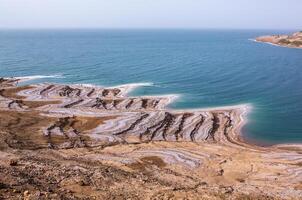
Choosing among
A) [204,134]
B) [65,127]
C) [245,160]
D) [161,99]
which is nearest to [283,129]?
[204,134]

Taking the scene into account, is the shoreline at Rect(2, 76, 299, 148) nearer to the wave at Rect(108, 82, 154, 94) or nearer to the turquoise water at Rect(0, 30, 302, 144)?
the wave at Rect(108, 82, 154, 94)

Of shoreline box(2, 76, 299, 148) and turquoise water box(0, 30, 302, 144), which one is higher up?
turquoise water box(0, 30, 302, 144)

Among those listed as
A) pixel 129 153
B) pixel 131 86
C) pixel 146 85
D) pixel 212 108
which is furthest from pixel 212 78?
pixel 129 153

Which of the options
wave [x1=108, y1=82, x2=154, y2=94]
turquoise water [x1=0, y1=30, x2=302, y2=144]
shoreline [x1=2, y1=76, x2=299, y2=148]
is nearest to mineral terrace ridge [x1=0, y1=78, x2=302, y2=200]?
shoreline [x1=2, y1=76, x2=299, y2=148]

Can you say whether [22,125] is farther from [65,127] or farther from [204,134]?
[204,134]

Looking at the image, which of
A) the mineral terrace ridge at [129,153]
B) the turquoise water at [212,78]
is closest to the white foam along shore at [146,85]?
the mineral terrace ridge at [129,153]

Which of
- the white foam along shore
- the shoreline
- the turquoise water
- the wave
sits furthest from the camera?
the wave

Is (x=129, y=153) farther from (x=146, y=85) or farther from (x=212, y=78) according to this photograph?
(x=212, y=78)

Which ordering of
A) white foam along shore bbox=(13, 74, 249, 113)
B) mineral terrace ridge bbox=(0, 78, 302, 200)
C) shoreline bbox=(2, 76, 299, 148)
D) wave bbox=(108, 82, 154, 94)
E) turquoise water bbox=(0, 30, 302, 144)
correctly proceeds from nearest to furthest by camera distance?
1. mineral terrace ridge bbox=(0, 78, 302, 200)
2. shoreline bbox=(2, 76, 299, 148)
3. turquoise water bbox=(0, 30, 302, 144)
4. white foam along shore bbox=(13, 74, 249, 113)
5. wave bbox=(108, 82, 154, 94)

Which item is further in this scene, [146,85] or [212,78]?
[212,78]
